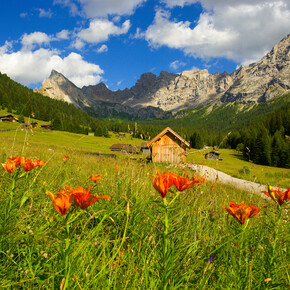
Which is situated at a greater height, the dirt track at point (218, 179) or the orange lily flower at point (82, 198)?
the orange lily flower at point (82, 198)

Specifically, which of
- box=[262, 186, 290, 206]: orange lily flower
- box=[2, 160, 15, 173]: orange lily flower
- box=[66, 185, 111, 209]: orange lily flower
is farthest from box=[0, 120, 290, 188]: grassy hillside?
box=[2, 160, 15, 173]: orange lily flower

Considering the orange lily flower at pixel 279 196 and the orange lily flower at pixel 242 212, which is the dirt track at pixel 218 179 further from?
the orange lily flower at pixel 242 212

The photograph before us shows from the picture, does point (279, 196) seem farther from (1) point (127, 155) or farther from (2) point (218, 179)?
(1) point (127, 155)

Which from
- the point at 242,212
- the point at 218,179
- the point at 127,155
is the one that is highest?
the point at 127,155

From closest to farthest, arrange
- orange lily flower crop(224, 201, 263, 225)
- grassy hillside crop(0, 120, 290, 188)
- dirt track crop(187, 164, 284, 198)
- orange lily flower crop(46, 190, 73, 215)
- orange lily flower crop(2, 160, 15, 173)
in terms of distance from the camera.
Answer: orange lily flower crop(46, 190, 73, 215)
orange lily flower crop(224, 201, 263, 225)
orange lily flower crop(2, 160, 15, 173)
dirt track crop(187, 164, 284, 198)
grassy hillside crop(0, 120, 290, 188)

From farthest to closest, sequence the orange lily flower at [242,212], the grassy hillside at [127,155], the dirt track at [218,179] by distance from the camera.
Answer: the grassy hillside at [127,155] < the dirt track at [218,179] < the orange lily flower at [242,212]

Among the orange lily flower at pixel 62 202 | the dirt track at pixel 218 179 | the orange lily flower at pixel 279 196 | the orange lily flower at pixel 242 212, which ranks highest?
the orange lily flower at pixel 62 202

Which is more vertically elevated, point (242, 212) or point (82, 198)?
point (82, 198)

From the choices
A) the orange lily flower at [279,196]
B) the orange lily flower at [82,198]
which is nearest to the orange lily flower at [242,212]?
the orange lily flower at [279,196]

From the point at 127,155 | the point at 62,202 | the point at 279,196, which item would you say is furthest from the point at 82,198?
the point at 127,155

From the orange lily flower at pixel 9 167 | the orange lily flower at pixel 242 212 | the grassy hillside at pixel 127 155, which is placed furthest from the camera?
the grassy hillside at pixel 127 155

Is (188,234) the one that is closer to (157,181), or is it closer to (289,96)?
(157,181)

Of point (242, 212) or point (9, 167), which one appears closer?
point (242, 212)

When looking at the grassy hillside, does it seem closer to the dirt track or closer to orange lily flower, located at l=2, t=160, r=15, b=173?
the dirt track
